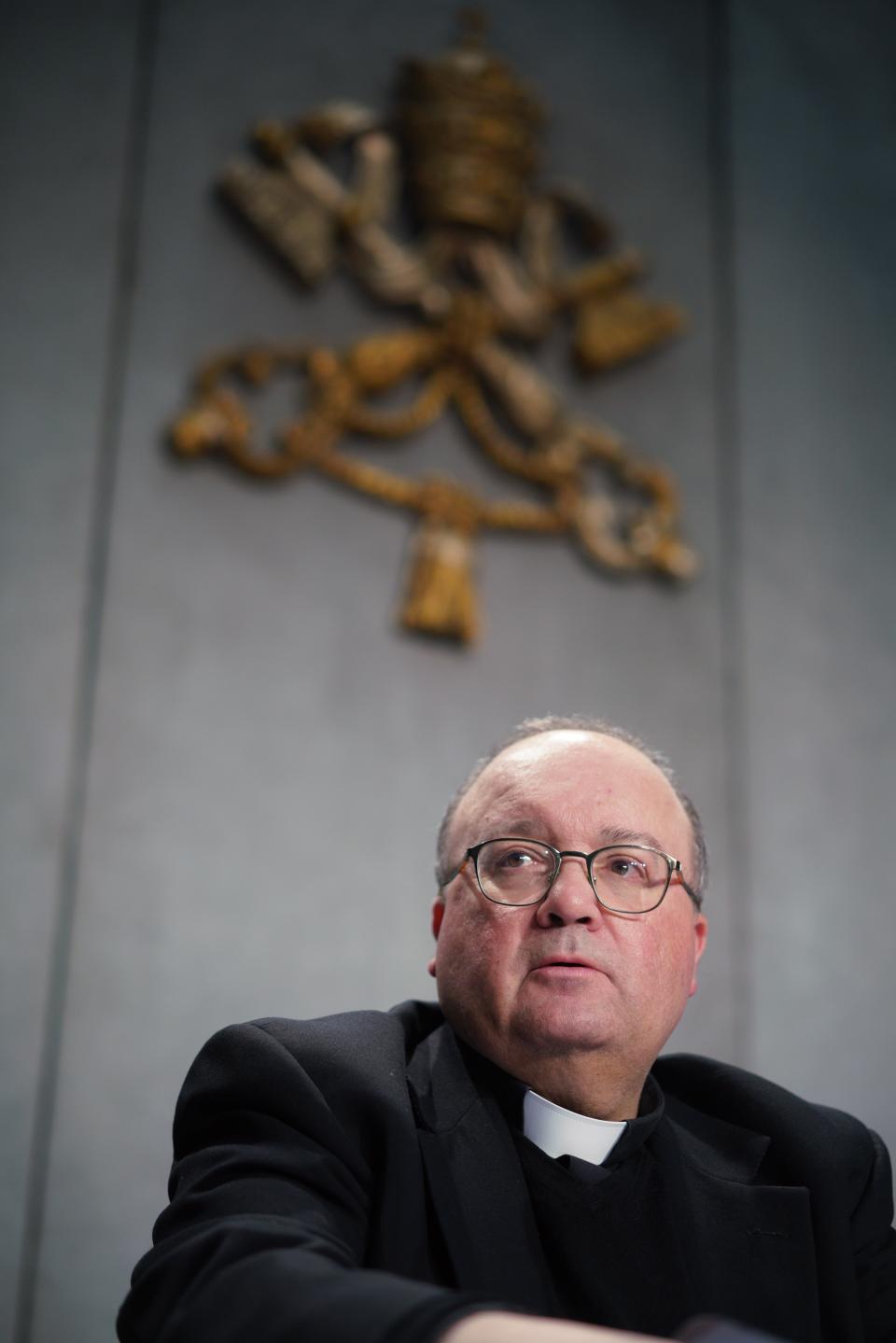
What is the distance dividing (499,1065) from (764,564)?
2271 millimetres

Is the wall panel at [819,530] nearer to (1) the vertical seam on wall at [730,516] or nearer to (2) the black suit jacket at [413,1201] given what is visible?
(1) the vertical seam on wall at [730,516]

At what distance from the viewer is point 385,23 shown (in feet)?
10.9

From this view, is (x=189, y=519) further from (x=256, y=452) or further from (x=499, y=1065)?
(x=499, y=1065)

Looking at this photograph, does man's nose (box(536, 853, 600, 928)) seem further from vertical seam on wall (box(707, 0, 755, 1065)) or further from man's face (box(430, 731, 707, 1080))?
vertical seam on wall (box(707, 0, 755, 1065))

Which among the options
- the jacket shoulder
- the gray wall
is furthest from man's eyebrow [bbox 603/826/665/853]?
the gray wall

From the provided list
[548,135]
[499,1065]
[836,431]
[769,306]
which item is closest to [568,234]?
[548,135]

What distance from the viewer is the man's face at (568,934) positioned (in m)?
1.44

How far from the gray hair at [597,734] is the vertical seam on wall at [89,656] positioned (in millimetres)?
1124

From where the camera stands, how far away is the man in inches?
48.2

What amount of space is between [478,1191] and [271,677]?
1690 millimetres

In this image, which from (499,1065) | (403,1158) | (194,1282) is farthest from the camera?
(499,1065)

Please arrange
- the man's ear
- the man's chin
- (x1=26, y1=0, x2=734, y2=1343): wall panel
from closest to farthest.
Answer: the man's chin, the man's ear, (x1=26, y1=0, x2=734, y2=1343): wall panel

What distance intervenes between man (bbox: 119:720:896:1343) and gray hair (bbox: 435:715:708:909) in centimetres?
1

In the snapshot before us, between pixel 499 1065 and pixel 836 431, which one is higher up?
pixel 836 431
